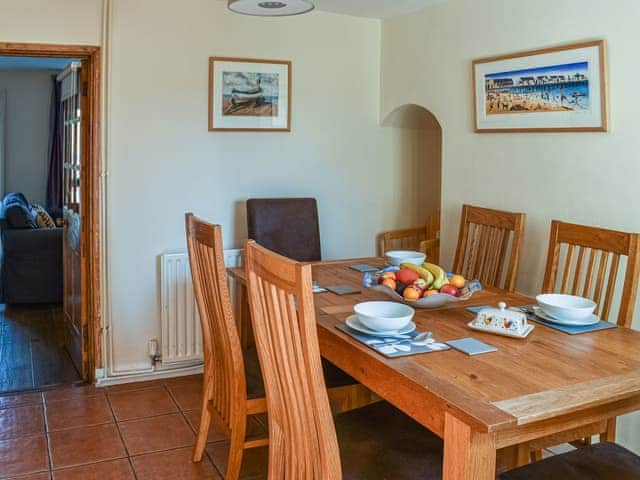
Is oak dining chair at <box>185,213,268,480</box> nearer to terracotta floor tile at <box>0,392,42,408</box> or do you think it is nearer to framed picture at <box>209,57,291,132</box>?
terracotta floor tile at <box>0,392,42,408</box>

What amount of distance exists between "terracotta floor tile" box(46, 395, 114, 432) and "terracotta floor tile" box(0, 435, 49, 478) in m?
0.15

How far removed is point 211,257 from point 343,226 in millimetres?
2029

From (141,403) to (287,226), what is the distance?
127 cm

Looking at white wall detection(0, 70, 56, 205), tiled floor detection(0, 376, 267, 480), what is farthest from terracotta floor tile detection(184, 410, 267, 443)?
white wall detection(0, 70, 56, 205)

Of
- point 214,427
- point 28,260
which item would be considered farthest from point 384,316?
point 28,260

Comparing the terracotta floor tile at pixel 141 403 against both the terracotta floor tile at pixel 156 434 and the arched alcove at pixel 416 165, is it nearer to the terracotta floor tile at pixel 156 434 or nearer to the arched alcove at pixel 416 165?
the terracotta floor tile at pixel 156 434

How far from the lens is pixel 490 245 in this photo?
3.11 m

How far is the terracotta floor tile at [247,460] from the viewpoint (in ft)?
8.91

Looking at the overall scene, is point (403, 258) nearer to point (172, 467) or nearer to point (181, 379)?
point (172, 467)

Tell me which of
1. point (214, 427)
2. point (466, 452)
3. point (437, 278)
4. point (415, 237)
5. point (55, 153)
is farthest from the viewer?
point (55, 153)

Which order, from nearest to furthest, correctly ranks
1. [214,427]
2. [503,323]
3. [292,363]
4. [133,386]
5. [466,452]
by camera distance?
[466,452]
[292,363]
[503,323]
[214,427]
[133,386]

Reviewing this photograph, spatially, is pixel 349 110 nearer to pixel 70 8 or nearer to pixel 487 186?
pixel 487 186

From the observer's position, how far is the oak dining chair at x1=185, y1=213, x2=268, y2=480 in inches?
90.2

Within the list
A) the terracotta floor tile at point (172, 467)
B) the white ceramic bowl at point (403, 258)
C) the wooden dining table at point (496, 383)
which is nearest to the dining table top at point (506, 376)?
the wooden dining table at point (496, 383)
